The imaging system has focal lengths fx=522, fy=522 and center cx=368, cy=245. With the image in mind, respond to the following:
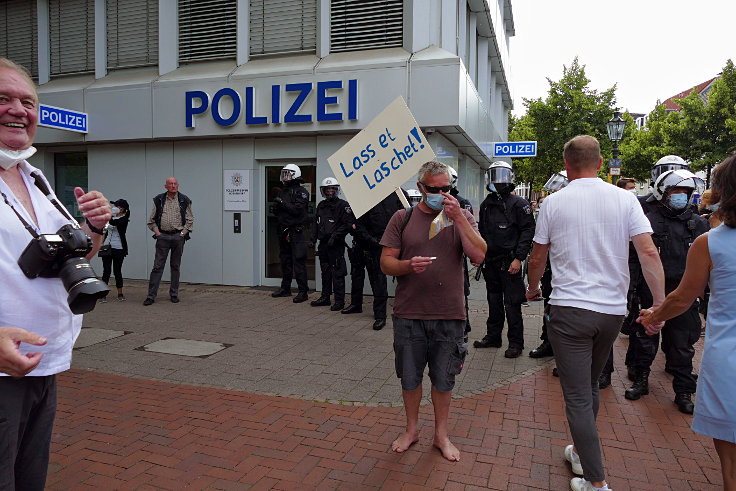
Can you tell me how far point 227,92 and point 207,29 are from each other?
5.92ft

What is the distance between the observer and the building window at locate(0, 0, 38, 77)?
41.0 ft

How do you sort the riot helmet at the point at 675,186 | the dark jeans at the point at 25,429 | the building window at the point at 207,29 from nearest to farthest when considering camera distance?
the dark jeans at the point at 25,429
the riot helmet at the point at 675,186
the building window at the point at 207,29

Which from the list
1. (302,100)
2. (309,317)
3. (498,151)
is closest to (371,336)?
(309,317)

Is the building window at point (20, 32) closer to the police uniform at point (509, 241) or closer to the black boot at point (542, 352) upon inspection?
the police uniform at point (509, 241)

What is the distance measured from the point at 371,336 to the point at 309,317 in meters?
1.46

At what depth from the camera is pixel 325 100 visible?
30.8 feet

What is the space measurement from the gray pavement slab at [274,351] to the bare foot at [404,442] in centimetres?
80

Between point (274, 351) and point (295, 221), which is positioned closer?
point (274, 351)

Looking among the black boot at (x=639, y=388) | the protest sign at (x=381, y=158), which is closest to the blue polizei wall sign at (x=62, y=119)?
the protest sign at (x=381, y=158)

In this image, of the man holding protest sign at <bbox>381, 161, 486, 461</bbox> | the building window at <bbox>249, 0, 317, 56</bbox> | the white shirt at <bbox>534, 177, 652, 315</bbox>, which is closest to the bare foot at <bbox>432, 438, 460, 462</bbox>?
the man holding protest sign at <bbox>381, 161, 486, 461</bbox>

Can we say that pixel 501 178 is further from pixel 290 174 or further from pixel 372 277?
pixel 290 174

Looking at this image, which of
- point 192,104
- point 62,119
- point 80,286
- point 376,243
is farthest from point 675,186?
point 62,119

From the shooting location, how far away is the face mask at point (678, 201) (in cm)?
458

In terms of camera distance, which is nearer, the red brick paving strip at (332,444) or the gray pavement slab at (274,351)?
the red brick paving strip at (332,444)
